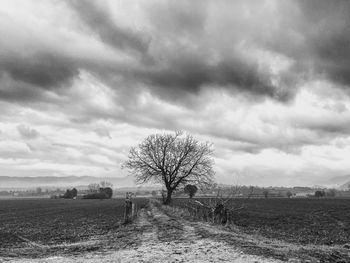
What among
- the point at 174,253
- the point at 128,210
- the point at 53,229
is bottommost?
the point at 53,229

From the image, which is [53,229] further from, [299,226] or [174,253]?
[299,226]

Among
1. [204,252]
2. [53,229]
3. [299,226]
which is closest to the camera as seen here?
[204,252]

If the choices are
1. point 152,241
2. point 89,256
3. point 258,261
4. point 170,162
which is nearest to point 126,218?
point 152,241

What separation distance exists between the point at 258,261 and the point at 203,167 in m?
45.4

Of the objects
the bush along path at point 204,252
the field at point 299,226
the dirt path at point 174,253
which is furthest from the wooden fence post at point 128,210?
the dirt path at point 174,253

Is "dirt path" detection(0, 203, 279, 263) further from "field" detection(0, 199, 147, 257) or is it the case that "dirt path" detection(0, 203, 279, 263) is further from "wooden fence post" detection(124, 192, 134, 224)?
"wooden fence post" detection(124, 192, 134, 224)

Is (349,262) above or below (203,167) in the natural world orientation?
below

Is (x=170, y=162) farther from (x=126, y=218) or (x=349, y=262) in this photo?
(x=349, y=262)

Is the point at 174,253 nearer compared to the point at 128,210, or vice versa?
the point at 174,253

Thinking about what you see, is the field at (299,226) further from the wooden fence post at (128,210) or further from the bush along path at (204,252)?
the wooden fence post at (128,210)

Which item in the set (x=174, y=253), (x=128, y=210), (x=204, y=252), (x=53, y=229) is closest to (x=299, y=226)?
(x=128, y=210)

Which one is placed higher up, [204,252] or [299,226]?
[204,252]

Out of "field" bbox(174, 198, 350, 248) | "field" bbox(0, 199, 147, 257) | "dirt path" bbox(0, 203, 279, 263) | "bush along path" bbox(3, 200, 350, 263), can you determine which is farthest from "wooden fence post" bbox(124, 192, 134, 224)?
"dirt path" bbox(0, 203, 279, 263)

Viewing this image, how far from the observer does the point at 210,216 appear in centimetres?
2458
